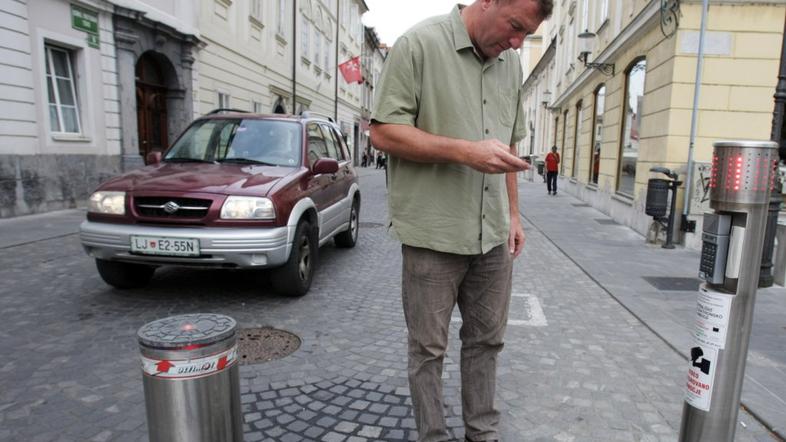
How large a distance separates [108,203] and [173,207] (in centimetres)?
66

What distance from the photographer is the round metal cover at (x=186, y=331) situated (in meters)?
1.84

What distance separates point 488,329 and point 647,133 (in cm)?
881

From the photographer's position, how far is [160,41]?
13188 mm

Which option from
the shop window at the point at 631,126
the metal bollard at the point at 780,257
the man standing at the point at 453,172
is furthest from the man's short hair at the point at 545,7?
the shop window at the point at 631,126

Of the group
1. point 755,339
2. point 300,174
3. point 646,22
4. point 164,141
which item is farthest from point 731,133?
point 164,141

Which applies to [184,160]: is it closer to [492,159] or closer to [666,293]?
[492,159]

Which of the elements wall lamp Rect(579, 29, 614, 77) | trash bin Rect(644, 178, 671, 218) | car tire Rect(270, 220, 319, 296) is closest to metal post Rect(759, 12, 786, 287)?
trash bin Rect(644, 178, 671, 218)

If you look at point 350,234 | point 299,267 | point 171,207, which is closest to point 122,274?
point 171,207

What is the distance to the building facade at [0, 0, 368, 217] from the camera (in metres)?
9.33

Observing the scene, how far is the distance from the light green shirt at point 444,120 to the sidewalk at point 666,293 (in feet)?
6.97

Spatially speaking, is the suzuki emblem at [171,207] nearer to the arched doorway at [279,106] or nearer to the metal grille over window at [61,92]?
the metal grille over window at [61,92]

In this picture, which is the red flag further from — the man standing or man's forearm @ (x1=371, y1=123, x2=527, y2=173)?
man's forearm @ (x1=371, y1=123, x2=527, y2=173)

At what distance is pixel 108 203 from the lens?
14.4 ft

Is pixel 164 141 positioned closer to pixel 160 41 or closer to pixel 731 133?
pixel 160 41
